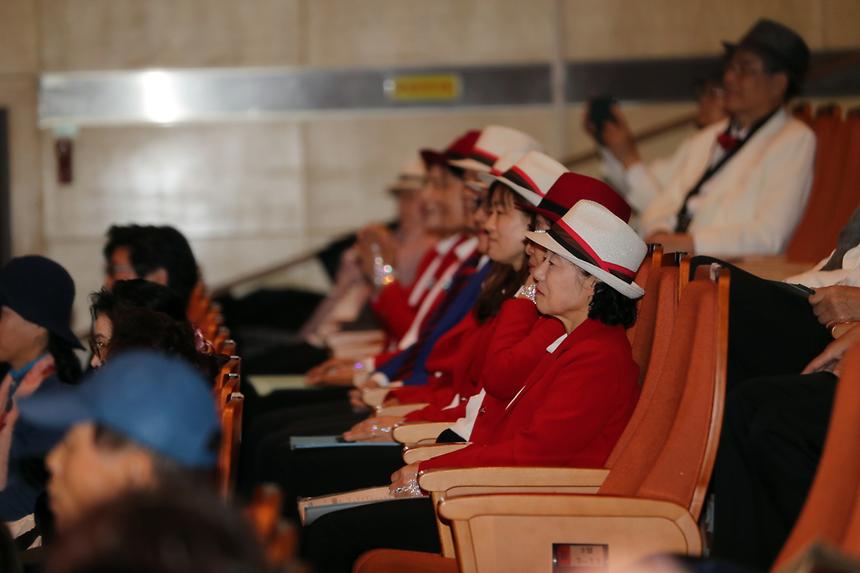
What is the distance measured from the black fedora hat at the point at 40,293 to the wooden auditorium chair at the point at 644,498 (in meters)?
1.39

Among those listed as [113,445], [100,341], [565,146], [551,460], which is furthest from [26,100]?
[113,445]

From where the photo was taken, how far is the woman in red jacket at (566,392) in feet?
9.11

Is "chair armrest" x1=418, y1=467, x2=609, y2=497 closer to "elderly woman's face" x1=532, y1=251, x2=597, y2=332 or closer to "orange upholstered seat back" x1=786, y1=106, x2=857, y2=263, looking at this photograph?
"elderly woman's face" x1=532, y1=251, x2=597, y2=332

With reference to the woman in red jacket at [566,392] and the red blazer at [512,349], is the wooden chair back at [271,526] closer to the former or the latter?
the woman in red jacket at [566,392]

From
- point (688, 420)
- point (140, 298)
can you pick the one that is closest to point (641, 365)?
point (688, 420)

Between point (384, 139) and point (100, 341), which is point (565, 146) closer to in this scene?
point (384, 139)

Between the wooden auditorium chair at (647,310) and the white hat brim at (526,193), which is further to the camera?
the white hat brim at (526,193)

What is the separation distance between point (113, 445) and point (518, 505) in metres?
0.98

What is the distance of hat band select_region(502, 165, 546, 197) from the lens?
11.5ft

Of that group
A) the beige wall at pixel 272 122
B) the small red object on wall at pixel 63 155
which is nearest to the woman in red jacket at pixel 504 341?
the beige wall at pixel 272 122

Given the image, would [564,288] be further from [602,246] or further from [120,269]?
[120,269]

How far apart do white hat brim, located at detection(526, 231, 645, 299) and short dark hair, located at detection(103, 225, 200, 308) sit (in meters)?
1.62

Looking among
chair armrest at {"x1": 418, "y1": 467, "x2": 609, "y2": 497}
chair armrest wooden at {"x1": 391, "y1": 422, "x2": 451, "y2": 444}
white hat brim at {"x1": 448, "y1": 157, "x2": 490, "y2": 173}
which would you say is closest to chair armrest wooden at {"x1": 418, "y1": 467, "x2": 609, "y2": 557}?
chair armrest at {"x1": 418, "y1": 467, "x2": 609, "y2": 497}

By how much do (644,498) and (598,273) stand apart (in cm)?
67
